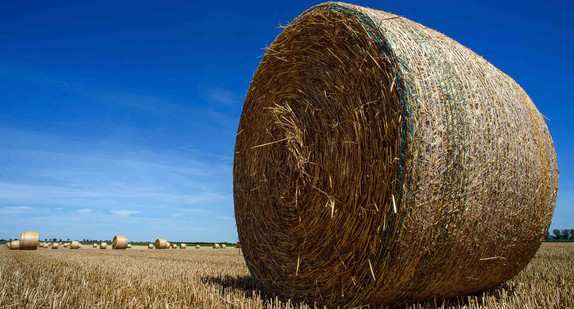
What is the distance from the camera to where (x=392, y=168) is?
2365mm

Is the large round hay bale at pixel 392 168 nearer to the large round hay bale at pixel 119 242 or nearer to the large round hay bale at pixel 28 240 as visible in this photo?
the large round hay bale at pixel 119 242

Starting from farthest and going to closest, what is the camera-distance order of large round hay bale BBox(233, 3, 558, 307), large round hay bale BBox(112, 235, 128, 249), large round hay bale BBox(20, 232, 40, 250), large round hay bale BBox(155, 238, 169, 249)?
large round hay bale BBox(155, 238, 169, 249) → large round hay bale BBox(112, 235, 128, 249) → large round hay bale BBox(20, 232, 40, 250) → large round hay bale BBox(233, 3, 558, 307)

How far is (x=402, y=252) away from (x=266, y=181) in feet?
5.36

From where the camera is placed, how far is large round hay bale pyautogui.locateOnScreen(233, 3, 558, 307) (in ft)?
7.86

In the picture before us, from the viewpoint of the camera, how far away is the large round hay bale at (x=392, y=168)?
7.86 feet

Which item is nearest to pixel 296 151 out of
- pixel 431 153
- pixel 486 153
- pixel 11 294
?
pixel 431 153

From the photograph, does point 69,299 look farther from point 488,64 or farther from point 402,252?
point 488,64

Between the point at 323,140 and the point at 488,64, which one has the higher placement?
the point at 488,64

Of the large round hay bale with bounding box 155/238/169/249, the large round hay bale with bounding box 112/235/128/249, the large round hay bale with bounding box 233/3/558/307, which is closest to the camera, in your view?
the large round hay bale with bounding box 233/3/558/307

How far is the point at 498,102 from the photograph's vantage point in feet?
9.67

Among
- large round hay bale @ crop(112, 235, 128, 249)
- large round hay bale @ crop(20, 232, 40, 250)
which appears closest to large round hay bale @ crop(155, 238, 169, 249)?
large round hay bale @ crop(112, 235, 128, 249)

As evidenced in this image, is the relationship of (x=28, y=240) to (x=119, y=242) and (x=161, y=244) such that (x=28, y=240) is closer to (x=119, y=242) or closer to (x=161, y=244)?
(x=119, y=242)

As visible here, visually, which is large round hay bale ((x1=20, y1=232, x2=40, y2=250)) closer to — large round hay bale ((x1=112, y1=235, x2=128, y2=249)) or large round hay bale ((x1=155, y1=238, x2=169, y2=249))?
large round hay bale ((x1=112, y1=235, x2=128, y2=249))

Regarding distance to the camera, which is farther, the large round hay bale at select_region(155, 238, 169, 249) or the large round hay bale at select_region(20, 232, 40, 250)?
the large round hay bale at select_region(155, 238, 169, 249)
